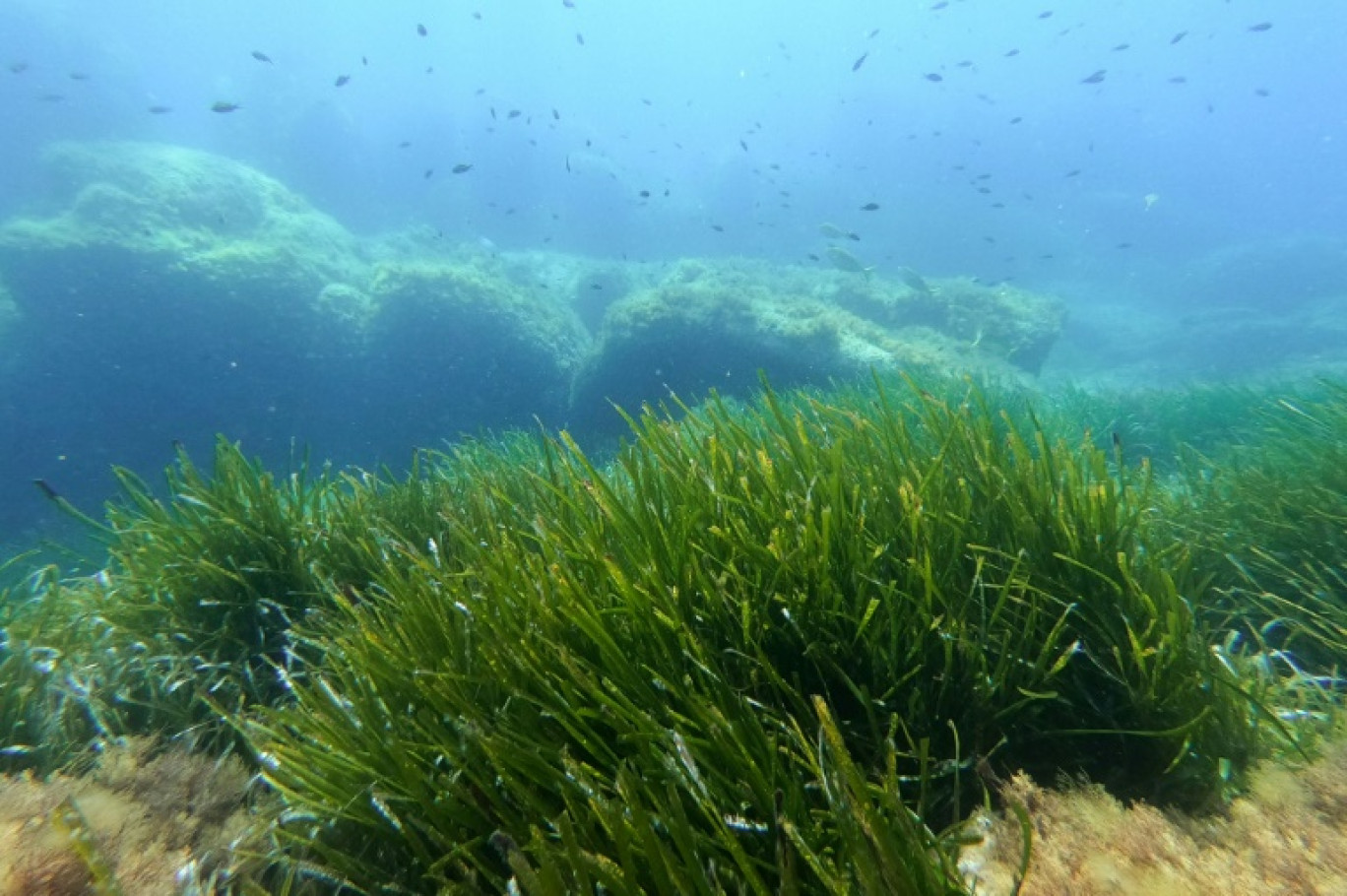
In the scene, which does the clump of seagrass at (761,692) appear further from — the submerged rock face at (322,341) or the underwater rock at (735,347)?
the submerged rock face at (322,341)

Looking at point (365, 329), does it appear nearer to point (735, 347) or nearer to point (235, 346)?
point (235, 346)

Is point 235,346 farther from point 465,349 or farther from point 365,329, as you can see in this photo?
point 465,349

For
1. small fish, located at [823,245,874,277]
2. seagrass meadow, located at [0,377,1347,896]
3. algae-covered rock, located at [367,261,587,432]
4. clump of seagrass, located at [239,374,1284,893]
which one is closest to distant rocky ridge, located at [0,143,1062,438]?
algae-covered rock, located at [367,261,587,432]

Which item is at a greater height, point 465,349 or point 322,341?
point 322,341

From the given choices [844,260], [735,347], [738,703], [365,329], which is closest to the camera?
[738,703]

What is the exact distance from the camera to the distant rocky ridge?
1733 centimetres

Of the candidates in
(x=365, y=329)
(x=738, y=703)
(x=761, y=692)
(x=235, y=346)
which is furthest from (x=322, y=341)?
(x=738, y=703)

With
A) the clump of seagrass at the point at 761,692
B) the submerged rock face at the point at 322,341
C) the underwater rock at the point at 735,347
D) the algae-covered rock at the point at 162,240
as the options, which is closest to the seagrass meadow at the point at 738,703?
the clump of seagrass at the point at 761,692

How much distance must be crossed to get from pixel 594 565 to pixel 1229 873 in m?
Answer: 1.59

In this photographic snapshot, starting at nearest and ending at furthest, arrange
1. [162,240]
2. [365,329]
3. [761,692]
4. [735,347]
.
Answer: [761,692]
[735,347]
[162,240]
[365,329]

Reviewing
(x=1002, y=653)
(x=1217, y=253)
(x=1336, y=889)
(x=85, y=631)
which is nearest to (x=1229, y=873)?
(x=1336, y=889)

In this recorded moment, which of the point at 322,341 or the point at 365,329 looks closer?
the point at 322,341

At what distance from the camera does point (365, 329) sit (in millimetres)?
20703

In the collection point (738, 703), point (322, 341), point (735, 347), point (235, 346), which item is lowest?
point (735, 347)
